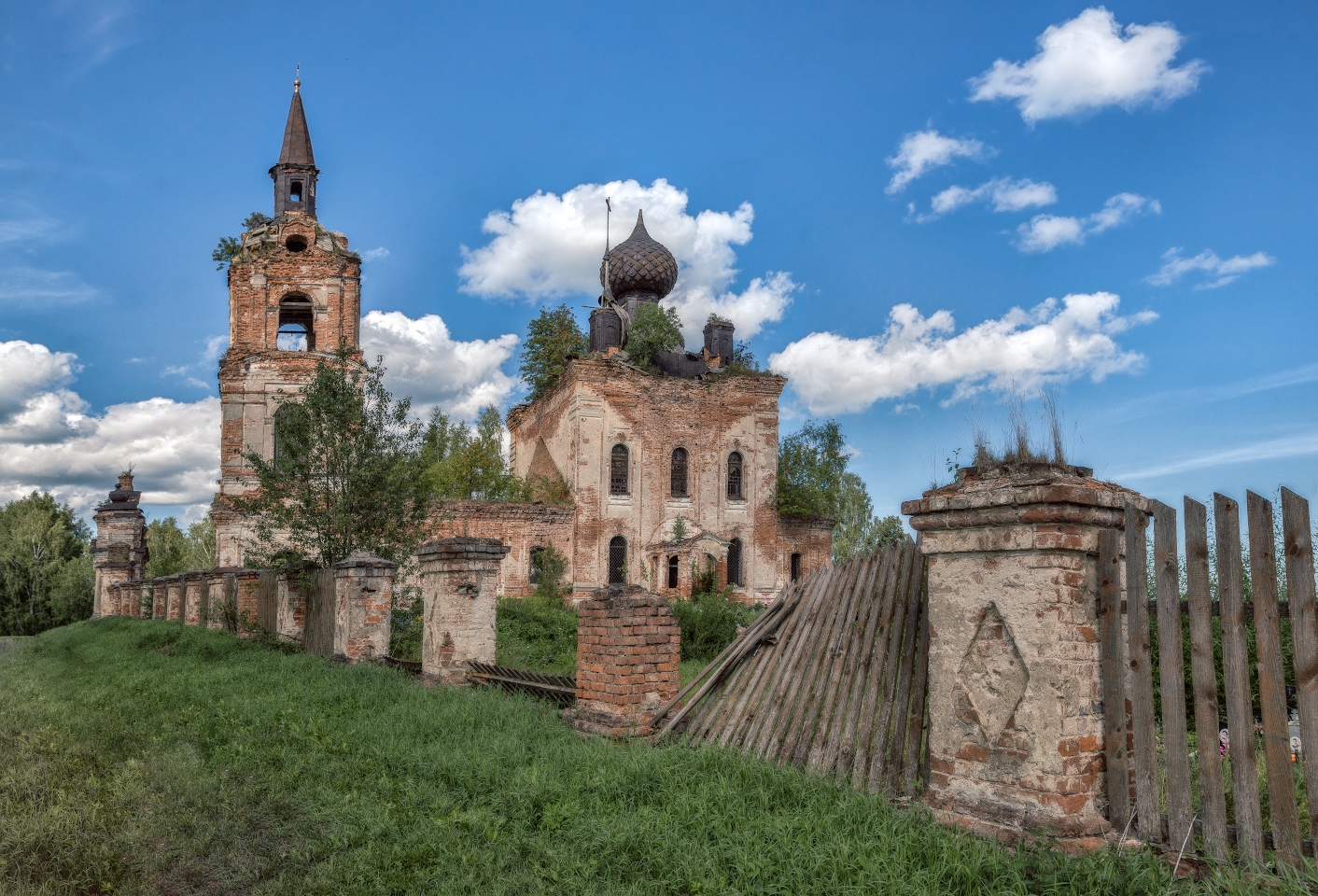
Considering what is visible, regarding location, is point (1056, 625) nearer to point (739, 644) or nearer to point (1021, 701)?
point (1021, 701)

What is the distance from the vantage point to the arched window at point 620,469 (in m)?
27.8

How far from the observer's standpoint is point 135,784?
16.6ft

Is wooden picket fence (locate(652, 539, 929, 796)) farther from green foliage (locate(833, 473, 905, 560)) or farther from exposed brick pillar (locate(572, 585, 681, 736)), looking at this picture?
green foliage (locate(833, 473, 905, 560))

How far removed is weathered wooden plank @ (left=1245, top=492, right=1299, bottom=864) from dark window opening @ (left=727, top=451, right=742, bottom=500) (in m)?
25.9

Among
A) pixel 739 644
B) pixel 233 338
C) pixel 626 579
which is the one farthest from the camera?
pixel 626 579

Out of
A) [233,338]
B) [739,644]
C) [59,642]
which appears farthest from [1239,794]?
[233,338]

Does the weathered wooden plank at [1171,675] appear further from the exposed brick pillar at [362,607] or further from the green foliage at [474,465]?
the green foliage at [474,465]

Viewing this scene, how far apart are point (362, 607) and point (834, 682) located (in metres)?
6.20

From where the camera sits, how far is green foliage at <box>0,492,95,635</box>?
33.4 metres

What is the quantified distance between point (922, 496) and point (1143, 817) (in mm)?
1592

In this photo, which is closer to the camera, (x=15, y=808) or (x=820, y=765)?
(x=820, y=765)

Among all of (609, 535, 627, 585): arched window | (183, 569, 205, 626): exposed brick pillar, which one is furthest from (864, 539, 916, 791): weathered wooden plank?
(609, 535, 627, 585): arched window

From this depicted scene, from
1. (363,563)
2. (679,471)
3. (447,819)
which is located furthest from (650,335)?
(447,819)

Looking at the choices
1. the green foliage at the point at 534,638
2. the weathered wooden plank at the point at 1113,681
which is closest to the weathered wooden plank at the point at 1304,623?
the weathered wooden plank at the point at 1113,681
